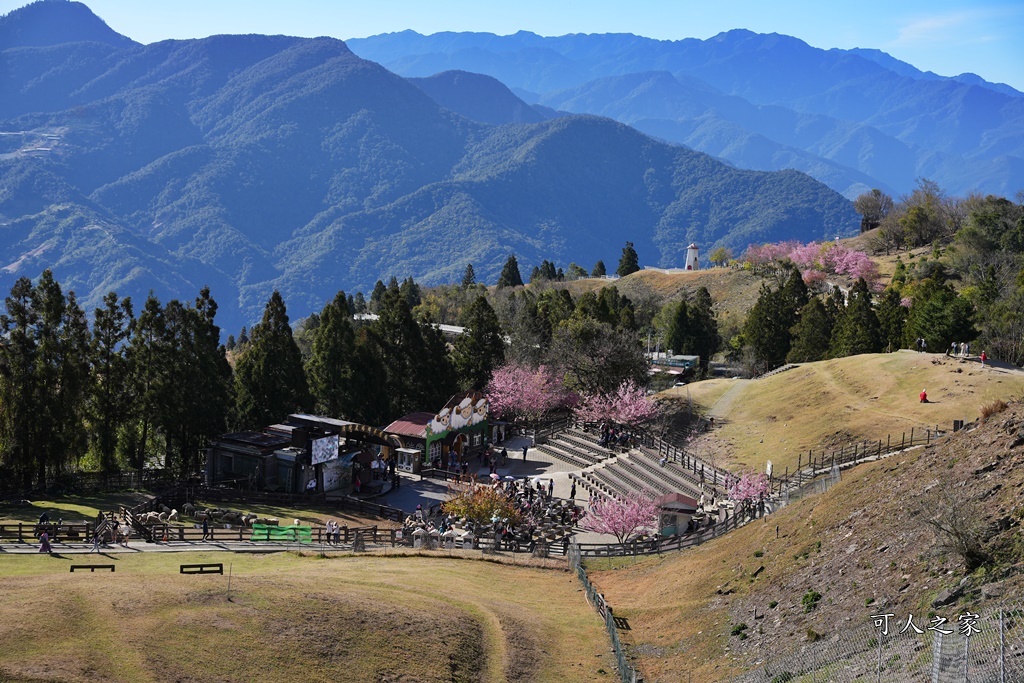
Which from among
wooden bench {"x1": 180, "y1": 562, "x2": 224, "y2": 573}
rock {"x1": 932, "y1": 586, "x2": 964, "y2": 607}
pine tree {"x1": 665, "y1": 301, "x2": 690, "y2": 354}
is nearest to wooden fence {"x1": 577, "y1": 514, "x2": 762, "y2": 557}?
wooden bench {"x1": 180, "y1": 562, "x2": 224, "y2": 573}

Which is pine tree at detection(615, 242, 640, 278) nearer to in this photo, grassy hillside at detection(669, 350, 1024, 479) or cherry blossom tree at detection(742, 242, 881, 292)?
cherry blossom tree at detection(742, 242, 881, 292)

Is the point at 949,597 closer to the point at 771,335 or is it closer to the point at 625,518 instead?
the point at 625,518

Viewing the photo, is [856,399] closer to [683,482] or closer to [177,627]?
[683,482]

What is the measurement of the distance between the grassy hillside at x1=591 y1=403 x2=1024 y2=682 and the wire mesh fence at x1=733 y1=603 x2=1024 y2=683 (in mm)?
465

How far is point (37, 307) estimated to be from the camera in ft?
169

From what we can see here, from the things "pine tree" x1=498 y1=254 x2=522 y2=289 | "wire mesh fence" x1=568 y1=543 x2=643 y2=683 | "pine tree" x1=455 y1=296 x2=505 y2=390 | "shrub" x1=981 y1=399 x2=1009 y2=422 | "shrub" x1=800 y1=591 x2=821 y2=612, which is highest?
"pine tree" x1=498 y1=254 x2=522 y2=289

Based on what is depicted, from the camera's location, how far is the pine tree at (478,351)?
7825cm

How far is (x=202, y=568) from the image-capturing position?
107 ft

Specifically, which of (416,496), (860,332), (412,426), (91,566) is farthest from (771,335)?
(91,566)

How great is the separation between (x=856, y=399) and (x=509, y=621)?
36.9 m

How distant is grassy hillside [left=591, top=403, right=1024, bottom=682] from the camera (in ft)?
82.1

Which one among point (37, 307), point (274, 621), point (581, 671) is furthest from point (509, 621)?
point (37, 307)

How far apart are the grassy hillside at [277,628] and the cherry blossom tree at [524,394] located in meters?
39.0

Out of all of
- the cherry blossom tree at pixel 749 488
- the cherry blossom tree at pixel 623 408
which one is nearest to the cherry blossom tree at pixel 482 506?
the cherry blossom tree at pixel 749 488
